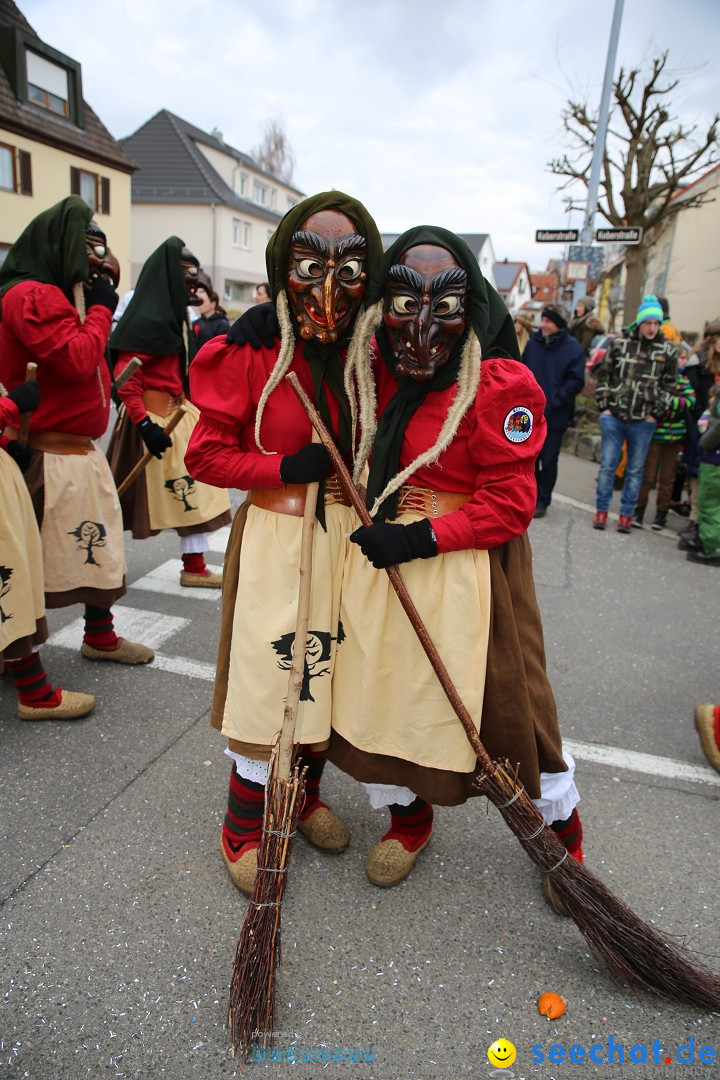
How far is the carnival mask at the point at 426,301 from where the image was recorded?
1.82 meters

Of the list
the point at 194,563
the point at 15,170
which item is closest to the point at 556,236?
the point at 194,563

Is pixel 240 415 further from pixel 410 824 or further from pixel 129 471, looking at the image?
pixel 129 471

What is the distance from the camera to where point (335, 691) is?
82.6 inches

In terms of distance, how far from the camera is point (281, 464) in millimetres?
1975

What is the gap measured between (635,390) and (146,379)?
422cm

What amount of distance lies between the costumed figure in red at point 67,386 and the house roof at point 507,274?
2486 inches

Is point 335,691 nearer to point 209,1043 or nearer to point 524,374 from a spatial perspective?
point 209,1043

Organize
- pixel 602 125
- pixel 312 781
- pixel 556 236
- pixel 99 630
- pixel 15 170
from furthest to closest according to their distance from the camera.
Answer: pixel 15 170 < pixel 602 125 < pixel 556 236 < pixel 99 630 < pixel 312 781

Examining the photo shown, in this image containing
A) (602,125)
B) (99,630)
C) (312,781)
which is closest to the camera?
(312,781)

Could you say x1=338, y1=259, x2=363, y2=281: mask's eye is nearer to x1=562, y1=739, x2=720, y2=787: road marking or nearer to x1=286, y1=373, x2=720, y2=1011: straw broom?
x1=286, y1=373, x2=720, y2=1011: straw broom

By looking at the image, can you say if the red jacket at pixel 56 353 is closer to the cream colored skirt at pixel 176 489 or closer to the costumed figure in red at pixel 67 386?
the costumed figure in red at pixel 67 386

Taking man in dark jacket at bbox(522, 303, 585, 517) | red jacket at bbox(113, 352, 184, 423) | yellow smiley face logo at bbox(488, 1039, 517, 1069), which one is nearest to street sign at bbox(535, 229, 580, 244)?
man in dark jacket at bbox(522, 303, 585, 517)

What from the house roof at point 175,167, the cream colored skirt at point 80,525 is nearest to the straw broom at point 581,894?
the cream colored skirt at point 80,525

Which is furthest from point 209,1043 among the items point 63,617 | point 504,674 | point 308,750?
point 63,617
